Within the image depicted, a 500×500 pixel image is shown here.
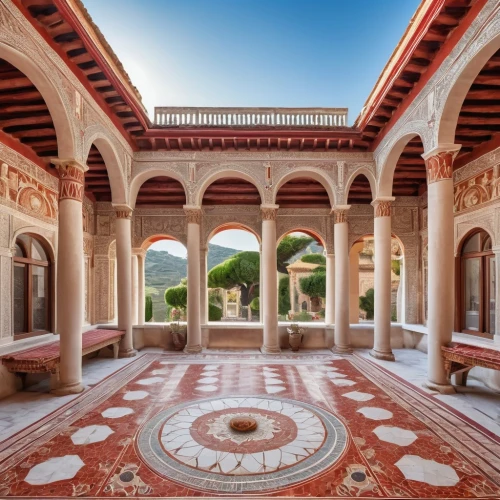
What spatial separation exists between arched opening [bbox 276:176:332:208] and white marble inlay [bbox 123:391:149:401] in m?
7.96

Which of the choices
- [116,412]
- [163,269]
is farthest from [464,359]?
[163,269]

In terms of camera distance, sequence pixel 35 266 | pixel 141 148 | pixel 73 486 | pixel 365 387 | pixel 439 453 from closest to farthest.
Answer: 1. pixel 73 486
2. pixel 439 453
3. pixel 365 387
4. pixel 35 266
5. pixel 141 148

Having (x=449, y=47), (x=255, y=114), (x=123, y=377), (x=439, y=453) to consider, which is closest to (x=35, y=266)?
(x=123, y=377)

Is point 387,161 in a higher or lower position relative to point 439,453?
higher

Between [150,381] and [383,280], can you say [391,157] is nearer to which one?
[383,280]

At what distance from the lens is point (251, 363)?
931cm

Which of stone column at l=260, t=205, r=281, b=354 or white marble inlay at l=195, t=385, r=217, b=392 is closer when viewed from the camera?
white marble inlay at l=195, t=385, r=217, b=392

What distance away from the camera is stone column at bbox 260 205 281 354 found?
10.5 meters

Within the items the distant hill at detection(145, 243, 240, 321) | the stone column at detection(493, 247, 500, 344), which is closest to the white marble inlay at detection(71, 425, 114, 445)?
the stone column at detection(493, 247, 500, 344)

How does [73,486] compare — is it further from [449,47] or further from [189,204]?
[449,47]

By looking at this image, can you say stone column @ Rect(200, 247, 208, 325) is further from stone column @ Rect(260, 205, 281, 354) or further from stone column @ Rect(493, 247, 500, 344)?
stone column @ Rect(493, 247, 500, 344)

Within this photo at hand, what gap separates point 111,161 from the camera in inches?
358

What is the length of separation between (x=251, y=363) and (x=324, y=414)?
3.88 m

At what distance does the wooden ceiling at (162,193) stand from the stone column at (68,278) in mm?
5324
